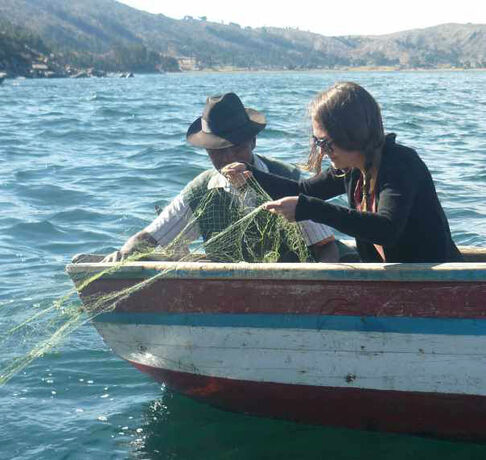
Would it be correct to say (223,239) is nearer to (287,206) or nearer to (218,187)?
(218,187)

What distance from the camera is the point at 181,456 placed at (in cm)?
434

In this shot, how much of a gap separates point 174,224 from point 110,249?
381 cm

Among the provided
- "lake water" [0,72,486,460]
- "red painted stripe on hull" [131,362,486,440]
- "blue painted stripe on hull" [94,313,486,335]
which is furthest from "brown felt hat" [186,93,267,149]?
"red painted stripe on hull" [131,362,486,440]

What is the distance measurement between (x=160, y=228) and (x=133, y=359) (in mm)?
776

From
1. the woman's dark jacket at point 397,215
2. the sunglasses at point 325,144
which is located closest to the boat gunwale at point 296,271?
the woman's dark jacket at point 397,215

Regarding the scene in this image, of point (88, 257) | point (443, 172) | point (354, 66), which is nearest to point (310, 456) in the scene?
point (88, 257)

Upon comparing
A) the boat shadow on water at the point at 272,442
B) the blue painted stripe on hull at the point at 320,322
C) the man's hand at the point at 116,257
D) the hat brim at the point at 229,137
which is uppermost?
the hat brim at the point at 229,137

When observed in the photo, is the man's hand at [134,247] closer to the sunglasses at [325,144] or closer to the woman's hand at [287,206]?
the woman's hand at [287,206]

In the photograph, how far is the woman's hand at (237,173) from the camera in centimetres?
422

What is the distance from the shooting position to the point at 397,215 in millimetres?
3498

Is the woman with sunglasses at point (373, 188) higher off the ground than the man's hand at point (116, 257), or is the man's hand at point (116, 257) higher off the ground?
the woman with sunglasses at point (373, 188)

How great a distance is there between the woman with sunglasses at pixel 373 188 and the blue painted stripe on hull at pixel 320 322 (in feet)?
1.01

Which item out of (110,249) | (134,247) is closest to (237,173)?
(134,247)

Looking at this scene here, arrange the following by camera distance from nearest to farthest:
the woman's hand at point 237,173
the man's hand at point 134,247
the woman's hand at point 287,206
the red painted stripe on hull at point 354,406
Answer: the woman's hand at point 287,206
the red painted stripe on hull at point 354,406
the woman's hand at point 237,173
the man's hand at point 134,247
